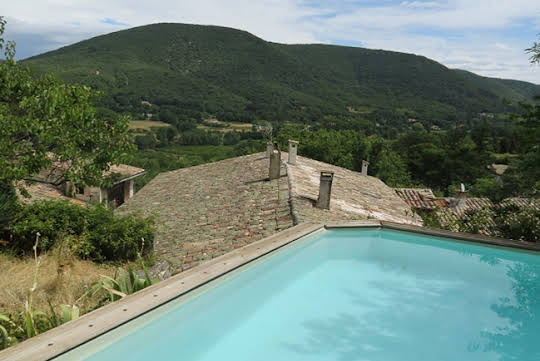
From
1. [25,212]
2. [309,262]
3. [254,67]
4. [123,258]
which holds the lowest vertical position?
[123,258]

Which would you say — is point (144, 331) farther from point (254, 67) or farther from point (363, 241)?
point (254, 67)

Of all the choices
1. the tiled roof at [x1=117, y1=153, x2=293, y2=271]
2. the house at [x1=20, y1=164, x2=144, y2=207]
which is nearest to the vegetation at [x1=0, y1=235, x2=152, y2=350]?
the tiled roof at [x1=117, y1=153, x2=293, y2=271]

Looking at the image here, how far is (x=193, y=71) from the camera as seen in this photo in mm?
139000

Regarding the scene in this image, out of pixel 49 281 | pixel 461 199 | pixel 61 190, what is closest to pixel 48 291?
pixel 49 281

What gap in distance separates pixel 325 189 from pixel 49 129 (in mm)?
6403

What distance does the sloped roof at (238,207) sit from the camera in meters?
8.52

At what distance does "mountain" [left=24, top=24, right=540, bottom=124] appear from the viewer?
10825 centimetres

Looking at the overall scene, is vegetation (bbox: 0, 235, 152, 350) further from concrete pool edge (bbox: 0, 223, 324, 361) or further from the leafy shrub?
the leafy shrub

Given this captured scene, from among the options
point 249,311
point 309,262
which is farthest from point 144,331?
point 309,262

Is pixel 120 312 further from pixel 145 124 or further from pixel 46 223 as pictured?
pixel 145 124

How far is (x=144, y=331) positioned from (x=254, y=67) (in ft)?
475

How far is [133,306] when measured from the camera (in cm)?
346

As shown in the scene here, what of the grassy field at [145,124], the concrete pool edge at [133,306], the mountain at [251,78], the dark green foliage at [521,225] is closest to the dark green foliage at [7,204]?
the concrete pool edge at [133,306]

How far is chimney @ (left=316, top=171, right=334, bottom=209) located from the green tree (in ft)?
17.4
